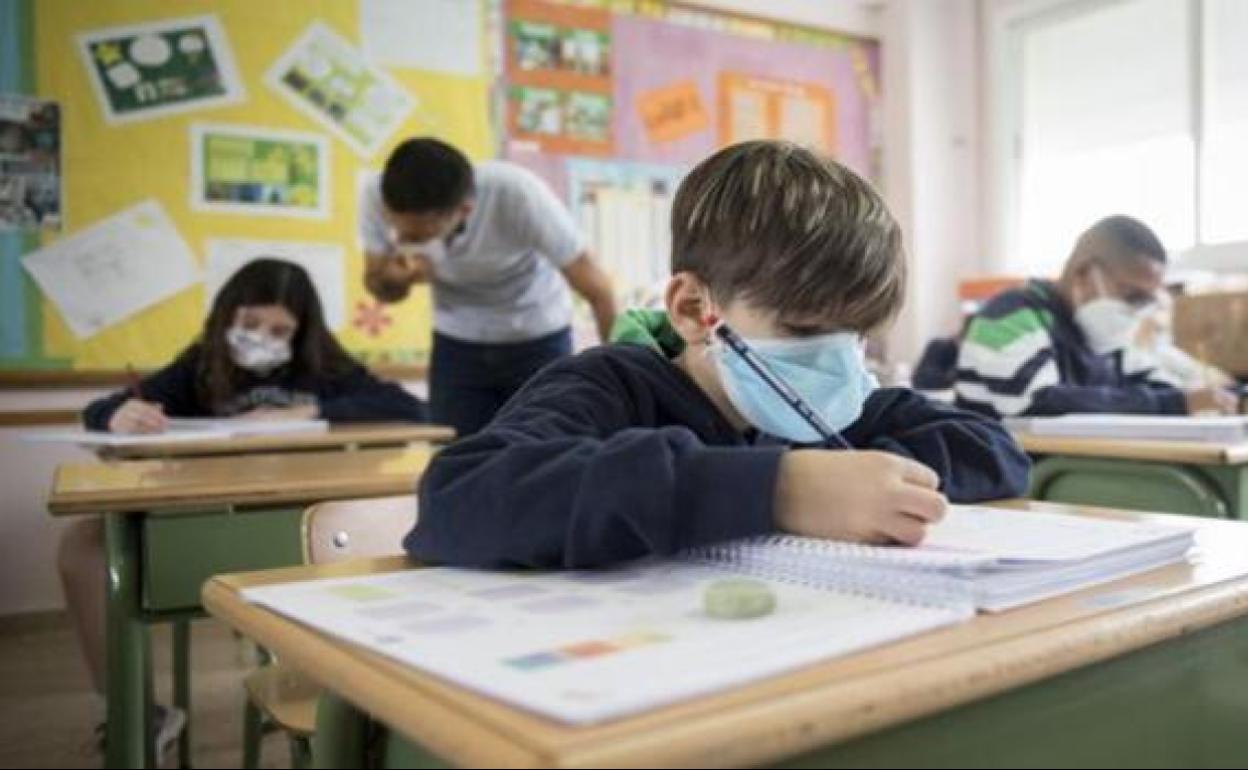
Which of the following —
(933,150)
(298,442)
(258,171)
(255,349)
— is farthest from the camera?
(933,150)

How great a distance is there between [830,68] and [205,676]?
3173 millimetres

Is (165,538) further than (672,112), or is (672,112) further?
(672,112)

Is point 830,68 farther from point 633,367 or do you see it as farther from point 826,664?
point 826,664

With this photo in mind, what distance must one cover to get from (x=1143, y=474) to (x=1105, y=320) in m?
0.74

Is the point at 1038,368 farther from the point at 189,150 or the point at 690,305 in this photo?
the point at 189,150

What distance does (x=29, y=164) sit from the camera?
2.86 meters

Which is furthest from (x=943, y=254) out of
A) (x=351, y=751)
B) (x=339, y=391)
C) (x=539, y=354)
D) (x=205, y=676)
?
(x=351, y=751)

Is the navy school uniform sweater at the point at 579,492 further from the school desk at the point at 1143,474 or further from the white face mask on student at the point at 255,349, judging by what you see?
the white face mask on student at the point at 255,349

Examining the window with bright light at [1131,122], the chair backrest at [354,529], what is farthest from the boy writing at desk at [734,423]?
the window with bright light at [1131,122]

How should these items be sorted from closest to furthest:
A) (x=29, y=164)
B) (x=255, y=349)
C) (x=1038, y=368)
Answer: (x=1038, y=368), (x=255, y=349), (x=29, y=164)

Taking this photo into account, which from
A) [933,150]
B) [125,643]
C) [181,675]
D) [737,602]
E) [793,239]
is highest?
[933,150]

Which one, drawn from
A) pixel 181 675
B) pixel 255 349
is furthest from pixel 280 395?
pixel 181 675

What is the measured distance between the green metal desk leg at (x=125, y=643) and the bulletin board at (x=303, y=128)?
1835 millimetres

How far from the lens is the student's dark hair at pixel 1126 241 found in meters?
2.32
